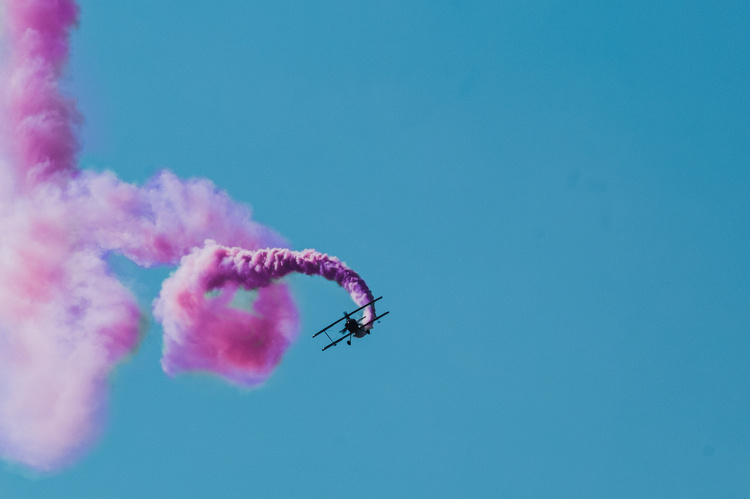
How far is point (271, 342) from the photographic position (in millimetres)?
85188

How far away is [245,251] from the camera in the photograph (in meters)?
81.9

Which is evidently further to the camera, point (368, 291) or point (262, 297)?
point (262, 297)

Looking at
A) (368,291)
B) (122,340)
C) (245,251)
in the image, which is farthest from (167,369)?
(368,291)

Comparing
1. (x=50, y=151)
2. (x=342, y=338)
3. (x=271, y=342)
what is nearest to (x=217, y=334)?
(x=271, y=342)

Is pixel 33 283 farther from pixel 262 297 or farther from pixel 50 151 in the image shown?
pixel 262 297

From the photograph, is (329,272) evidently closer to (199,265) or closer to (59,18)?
(199,265)

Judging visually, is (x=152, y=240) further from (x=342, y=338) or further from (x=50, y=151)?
(x=342, y=338)

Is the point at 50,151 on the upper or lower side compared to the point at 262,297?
upper

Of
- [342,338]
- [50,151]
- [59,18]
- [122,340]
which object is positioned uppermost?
[59,18]

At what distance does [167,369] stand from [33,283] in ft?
34.0

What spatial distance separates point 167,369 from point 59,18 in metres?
23.8

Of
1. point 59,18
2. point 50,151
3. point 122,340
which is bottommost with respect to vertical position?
point 122,340

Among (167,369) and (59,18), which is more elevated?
(59,18)

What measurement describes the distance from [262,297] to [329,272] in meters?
6.73
